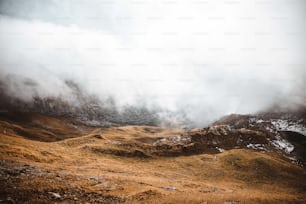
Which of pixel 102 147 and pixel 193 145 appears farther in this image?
pixel 193 145

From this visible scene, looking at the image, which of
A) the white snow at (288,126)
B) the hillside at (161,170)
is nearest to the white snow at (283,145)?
the hillside at (161,170)

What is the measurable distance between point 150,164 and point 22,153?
121ft

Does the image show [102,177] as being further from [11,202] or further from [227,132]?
[227,132]

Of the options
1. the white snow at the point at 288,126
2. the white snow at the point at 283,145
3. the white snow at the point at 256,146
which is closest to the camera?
the white snow at the point at 256,146

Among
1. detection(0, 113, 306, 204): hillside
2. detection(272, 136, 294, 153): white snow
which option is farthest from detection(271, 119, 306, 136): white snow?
detection(272, 136, 294, 153): white snow

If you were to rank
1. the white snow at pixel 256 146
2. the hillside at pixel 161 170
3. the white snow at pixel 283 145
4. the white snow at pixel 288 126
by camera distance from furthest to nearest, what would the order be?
the white snow at pixel 288 126
the white snow at pixel 283 145
the white snow at pixel 256 146
the hillside at pixel 161 170

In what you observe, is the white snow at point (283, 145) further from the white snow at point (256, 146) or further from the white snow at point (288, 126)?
the white snow at point (288, 126)

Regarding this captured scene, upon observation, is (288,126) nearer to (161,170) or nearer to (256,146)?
(256,146)

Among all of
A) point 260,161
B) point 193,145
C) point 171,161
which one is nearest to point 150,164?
point 171,161

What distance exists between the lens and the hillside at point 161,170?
3222cm

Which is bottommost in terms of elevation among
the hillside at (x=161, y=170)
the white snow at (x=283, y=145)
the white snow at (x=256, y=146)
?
the hillside at (x=161, y=170)

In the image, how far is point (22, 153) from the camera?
48.0 m

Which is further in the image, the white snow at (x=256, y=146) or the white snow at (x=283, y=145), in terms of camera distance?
the white snow at (x=283, y=145)

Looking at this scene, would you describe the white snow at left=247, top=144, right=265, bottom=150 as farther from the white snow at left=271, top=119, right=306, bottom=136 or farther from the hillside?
the white snow at left=271, top=119, right=306, bottom=136
